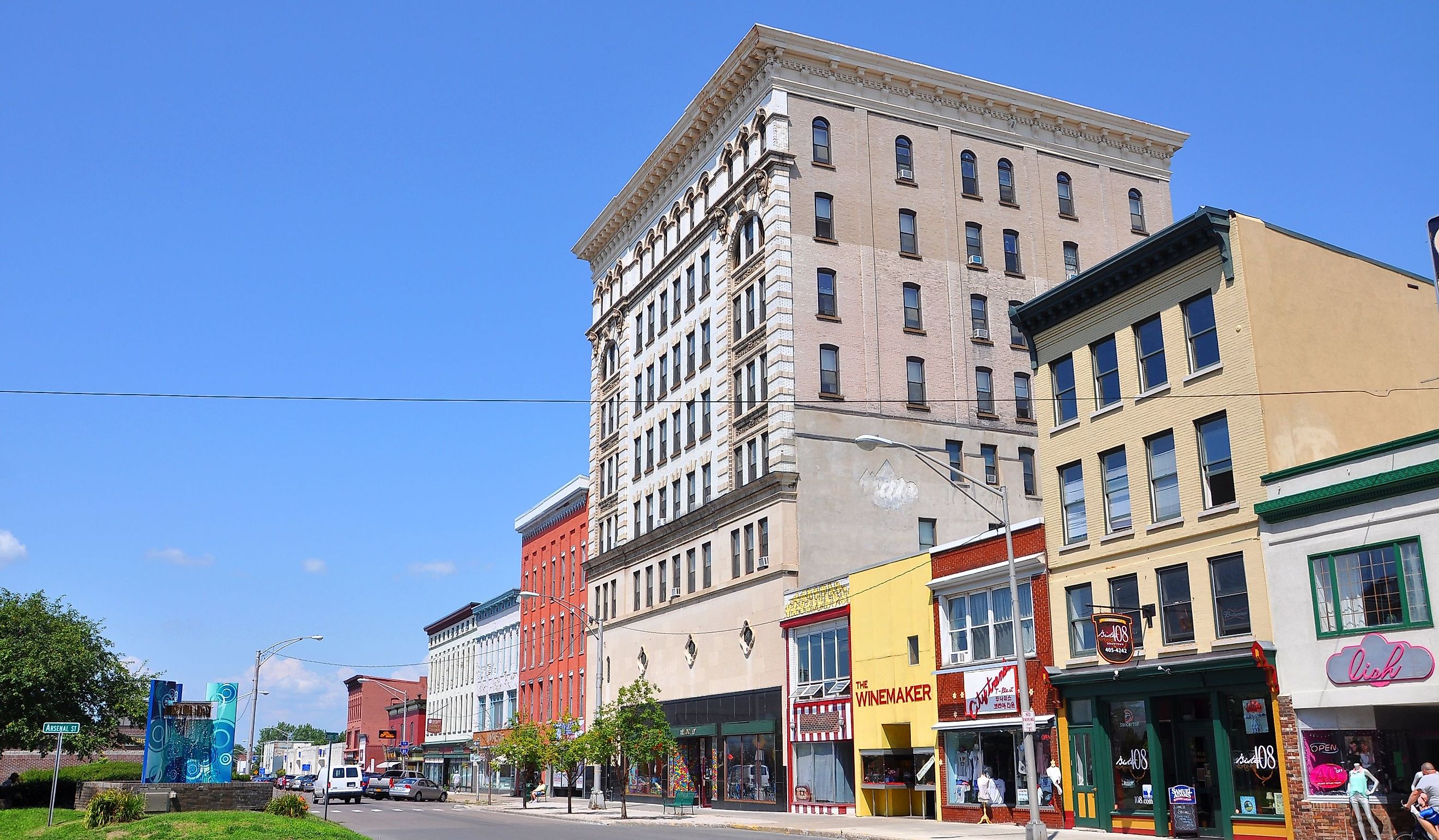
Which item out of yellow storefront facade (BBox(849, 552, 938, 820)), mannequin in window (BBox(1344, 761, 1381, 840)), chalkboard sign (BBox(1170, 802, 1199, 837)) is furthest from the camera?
yellow storefront facade (BBox(849, 552, 938, 820))

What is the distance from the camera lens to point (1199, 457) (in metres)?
30.2

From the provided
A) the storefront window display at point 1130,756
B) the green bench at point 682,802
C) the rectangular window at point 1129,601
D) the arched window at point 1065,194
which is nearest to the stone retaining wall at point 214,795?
the green bench at point 682,802

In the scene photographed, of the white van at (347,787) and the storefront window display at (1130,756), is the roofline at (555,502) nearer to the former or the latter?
the white van at (347,787)

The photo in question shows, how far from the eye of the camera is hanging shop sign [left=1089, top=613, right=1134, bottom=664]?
30234 mm

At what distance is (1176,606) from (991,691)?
7647 mm

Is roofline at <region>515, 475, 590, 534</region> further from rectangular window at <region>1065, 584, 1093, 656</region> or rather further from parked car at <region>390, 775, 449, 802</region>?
rectangular window at <region>1065, 584, 1093, 656</region>

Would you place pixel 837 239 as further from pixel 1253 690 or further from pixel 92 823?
pixel 92 823

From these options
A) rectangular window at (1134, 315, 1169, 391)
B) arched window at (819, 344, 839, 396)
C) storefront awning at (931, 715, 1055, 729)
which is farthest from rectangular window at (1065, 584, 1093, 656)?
arched window at (819, 344, 839, 396)

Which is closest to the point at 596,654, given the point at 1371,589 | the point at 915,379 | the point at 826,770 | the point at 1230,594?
the point at 915,379

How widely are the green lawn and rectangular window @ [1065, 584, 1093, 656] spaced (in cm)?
1886

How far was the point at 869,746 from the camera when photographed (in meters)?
42.8

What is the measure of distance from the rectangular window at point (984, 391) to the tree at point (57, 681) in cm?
3790

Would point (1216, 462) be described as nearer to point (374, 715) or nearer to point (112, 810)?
point (112, 810)

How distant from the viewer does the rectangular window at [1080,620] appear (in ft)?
109
